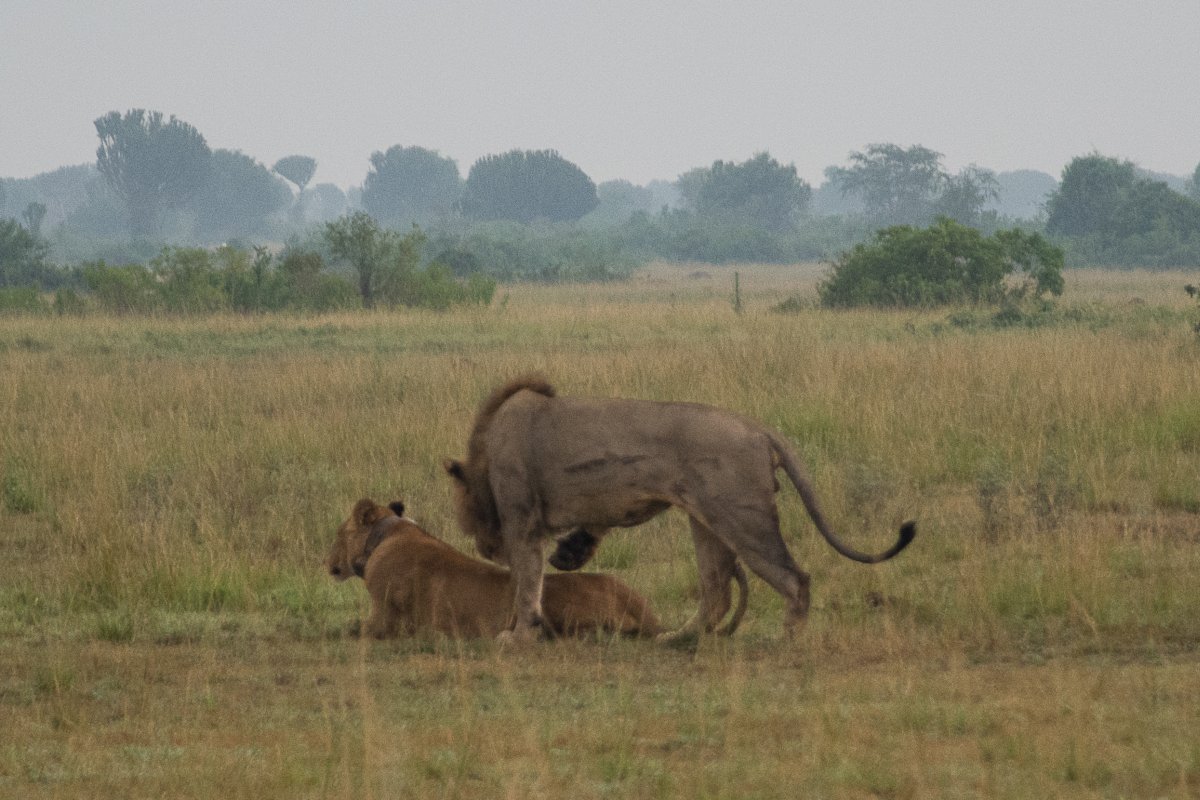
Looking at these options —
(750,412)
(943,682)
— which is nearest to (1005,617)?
(943,682)

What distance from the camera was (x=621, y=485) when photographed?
6301mm

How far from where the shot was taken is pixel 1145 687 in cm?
519

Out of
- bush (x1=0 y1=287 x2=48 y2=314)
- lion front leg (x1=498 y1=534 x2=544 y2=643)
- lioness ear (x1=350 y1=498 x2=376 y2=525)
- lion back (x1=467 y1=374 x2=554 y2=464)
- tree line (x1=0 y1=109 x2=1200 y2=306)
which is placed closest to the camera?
lion front leg (x1=498 y1=534 x2=544 y2=643)

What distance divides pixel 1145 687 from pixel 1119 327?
14.1 metres

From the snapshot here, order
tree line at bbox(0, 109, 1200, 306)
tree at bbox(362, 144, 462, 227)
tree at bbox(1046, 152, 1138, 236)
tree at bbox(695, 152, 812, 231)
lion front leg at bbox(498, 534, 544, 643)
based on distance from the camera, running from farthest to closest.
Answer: tree at bbox(362, 144, 462, 227), tree at bbox(695, 152, 812, 231), tree at bbox(1046, 152, 1138, 236), tree line at bbox(0, 109, 1200, 306), lion front leg at bbox(498, 534, 544, 643)

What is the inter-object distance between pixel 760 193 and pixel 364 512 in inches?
3366

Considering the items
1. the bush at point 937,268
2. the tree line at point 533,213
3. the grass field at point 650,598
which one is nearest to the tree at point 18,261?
the tree line at point 533,213

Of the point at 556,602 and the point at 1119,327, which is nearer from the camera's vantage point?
the point at 556,602

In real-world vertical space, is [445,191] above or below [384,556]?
above

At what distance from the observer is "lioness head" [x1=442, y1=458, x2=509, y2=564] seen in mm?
6750

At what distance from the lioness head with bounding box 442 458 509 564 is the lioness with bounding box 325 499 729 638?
103mm

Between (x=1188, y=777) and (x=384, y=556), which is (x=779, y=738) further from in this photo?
(x=384, y=556)

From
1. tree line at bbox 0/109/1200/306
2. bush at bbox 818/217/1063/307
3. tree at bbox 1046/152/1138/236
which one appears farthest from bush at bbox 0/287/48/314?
tree at bbox 1046/152/1138/236

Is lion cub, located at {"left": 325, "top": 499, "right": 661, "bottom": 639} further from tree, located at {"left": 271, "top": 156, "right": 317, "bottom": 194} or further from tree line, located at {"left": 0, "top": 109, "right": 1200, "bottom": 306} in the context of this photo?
tree, located at {"left": 271, "top": 156, "right": 317, "bottom": 194}
